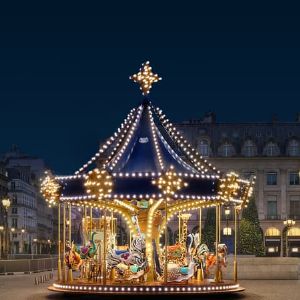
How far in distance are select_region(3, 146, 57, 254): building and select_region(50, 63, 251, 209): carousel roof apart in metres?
88.8

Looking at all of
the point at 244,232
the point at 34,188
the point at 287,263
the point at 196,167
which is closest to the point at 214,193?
the point at 196,167

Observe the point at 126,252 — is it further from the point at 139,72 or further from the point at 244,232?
the point at 244,232

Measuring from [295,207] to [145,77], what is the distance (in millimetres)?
71544

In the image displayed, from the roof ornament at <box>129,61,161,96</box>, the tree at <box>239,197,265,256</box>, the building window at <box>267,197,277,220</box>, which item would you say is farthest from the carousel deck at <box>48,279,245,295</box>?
the building window at <box>267,197,277,220</box>

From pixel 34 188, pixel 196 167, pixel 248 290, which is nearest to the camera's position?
pixel 196 167

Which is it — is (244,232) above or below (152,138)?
below

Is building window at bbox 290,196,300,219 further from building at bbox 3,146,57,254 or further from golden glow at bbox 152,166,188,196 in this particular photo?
golden glow at bbox 152,166,188,196

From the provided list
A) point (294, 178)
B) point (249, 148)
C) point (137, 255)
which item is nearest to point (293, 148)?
point (294, 178)

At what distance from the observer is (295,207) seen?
102 m

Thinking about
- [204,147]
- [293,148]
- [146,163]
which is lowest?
[146,163]

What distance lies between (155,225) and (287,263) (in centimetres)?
1503

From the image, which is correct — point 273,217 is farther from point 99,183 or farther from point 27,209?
point 99,183

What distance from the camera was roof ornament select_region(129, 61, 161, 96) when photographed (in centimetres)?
3375

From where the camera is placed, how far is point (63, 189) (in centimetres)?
3198
